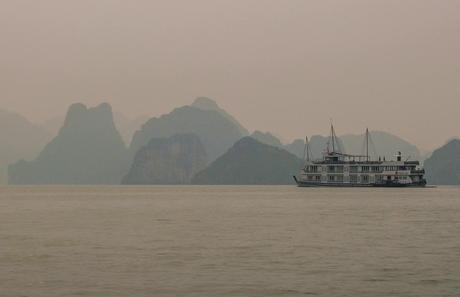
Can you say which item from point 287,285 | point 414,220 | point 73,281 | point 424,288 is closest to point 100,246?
point 73,281

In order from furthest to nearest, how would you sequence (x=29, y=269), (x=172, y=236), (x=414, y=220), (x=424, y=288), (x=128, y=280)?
(x=414, y=220), (x=172, y=236), (x=29, y=269), (x=128, y=280), (x=424, y=288)

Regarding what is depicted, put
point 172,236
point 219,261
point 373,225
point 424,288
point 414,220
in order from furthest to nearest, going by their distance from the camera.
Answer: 1. point 414,220
2. point 373,225
3. point 172,236
4. point 219,261
5. point 424,288

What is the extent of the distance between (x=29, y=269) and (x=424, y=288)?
801 inches

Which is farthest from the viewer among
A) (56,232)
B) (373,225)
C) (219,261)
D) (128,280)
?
(373,225)

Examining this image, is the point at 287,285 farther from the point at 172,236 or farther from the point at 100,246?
the point at 172,236

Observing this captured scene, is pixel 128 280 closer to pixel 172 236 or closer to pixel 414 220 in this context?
pixel 172 236

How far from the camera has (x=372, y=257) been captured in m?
→ 45.5

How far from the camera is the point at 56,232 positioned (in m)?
66.8

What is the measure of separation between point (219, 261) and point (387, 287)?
11897 mm

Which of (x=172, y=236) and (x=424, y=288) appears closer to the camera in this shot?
(x=424, y=288)

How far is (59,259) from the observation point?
45.0m

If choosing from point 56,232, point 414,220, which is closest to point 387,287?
point 56,232

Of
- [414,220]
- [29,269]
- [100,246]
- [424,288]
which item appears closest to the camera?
[424,288]

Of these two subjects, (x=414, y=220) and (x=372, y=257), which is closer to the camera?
(x=372, y=257)
